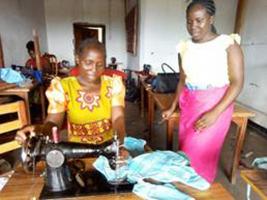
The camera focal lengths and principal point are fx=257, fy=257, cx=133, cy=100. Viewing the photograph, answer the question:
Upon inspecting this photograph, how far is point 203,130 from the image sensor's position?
1612 millimetres

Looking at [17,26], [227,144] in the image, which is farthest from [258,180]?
[17,26]

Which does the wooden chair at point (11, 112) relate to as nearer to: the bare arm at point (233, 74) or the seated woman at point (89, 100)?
the seated woman at point (89, 100)

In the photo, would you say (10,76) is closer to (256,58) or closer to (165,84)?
(165,84)

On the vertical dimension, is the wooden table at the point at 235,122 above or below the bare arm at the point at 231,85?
below

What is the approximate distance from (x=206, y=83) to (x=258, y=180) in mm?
693

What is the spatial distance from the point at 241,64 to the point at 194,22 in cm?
37

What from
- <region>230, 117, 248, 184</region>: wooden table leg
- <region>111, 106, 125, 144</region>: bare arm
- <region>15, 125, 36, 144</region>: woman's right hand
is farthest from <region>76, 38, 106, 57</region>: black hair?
<region>230, 117, 248, 184</region>: wooden table leg

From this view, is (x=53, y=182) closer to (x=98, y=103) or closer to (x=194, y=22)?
(x=98, y=103)

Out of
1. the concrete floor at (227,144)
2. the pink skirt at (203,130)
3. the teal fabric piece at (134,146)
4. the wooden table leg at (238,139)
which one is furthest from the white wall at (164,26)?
the teal fabric piece at (134,146)

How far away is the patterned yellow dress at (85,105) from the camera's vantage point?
1317 mm

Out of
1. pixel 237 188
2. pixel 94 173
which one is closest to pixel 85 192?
pixel 94 173

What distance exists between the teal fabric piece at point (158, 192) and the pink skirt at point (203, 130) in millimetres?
792

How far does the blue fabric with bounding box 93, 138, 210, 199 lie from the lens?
0.88m

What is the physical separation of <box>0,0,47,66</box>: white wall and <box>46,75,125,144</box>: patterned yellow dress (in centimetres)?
354
